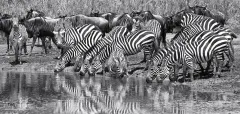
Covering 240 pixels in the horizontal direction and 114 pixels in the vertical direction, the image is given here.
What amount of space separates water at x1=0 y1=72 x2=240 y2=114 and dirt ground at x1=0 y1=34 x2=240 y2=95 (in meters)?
0.57

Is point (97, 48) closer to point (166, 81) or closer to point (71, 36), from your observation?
point (71, 36)

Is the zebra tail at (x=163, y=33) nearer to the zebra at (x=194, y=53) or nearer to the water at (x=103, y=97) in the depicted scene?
the water at (x=103, y=97)

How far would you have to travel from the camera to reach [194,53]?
54.3ft

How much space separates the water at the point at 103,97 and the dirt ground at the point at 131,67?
570mm

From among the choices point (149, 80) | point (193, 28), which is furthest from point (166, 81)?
point (193, 28)

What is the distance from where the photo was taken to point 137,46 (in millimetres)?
18984

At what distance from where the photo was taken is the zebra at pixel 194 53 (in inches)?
652

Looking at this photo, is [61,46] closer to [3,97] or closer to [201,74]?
[201,74]

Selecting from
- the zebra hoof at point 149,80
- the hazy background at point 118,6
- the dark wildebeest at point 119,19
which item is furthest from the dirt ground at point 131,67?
the hazy background at point 118,6

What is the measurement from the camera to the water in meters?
12.3

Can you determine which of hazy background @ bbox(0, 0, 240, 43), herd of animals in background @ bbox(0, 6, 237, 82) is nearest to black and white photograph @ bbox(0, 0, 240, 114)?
herd of animals in background @ bbox(0, 6, 237, 82)

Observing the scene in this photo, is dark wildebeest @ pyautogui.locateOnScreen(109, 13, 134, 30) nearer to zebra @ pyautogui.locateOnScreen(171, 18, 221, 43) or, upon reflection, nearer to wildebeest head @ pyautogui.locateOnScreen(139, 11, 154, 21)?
wildebeest head @ pyautogui.locateOnScreen(139, 11, 154, 21)

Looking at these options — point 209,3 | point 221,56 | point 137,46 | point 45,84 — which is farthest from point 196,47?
point 209,3

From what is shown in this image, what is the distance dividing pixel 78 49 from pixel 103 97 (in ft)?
19.9
